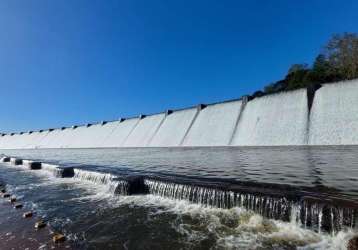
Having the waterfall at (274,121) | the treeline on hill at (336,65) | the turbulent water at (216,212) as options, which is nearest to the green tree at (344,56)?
the treeline on hill at (336,65)

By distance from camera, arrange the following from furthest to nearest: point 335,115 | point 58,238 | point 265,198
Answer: point 335,115, point 265,198, point 58,238

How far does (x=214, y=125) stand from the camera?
3319 cm

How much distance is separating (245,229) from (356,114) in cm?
1876

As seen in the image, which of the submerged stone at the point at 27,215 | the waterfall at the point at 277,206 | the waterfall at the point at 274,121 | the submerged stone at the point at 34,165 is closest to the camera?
the waterfall at the point at 277,206

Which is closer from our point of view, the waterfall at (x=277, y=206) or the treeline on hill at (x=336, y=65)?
the waterfall at (x=277, y=206)

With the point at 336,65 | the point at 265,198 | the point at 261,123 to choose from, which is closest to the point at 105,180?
the point at 265,198

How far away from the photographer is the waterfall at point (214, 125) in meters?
30.7

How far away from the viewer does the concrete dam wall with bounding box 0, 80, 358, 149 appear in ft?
70.1

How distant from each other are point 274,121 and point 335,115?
5589 mm

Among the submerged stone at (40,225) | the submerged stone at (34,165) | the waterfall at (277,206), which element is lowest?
the submerged stone at (34,165)

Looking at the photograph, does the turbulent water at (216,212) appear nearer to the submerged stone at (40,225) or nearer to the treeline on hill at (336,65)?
the submerged stone at (40,225)

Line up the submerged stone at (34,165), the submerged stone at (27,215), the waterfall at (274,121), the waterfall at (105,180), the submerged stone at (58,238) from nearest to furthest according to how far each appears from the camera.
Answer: the submerged stone at (58,238)
the submerged stone at (27,215)
the waterfall at (105,180)
the submerged stone at (34,165)
the waterfall at (274,121)

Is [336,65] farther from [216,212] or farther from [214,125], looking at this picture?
[216,212]

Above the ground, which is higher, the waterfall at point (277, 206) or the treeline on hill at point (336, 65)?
the treeline on hill at point (336, 65)
